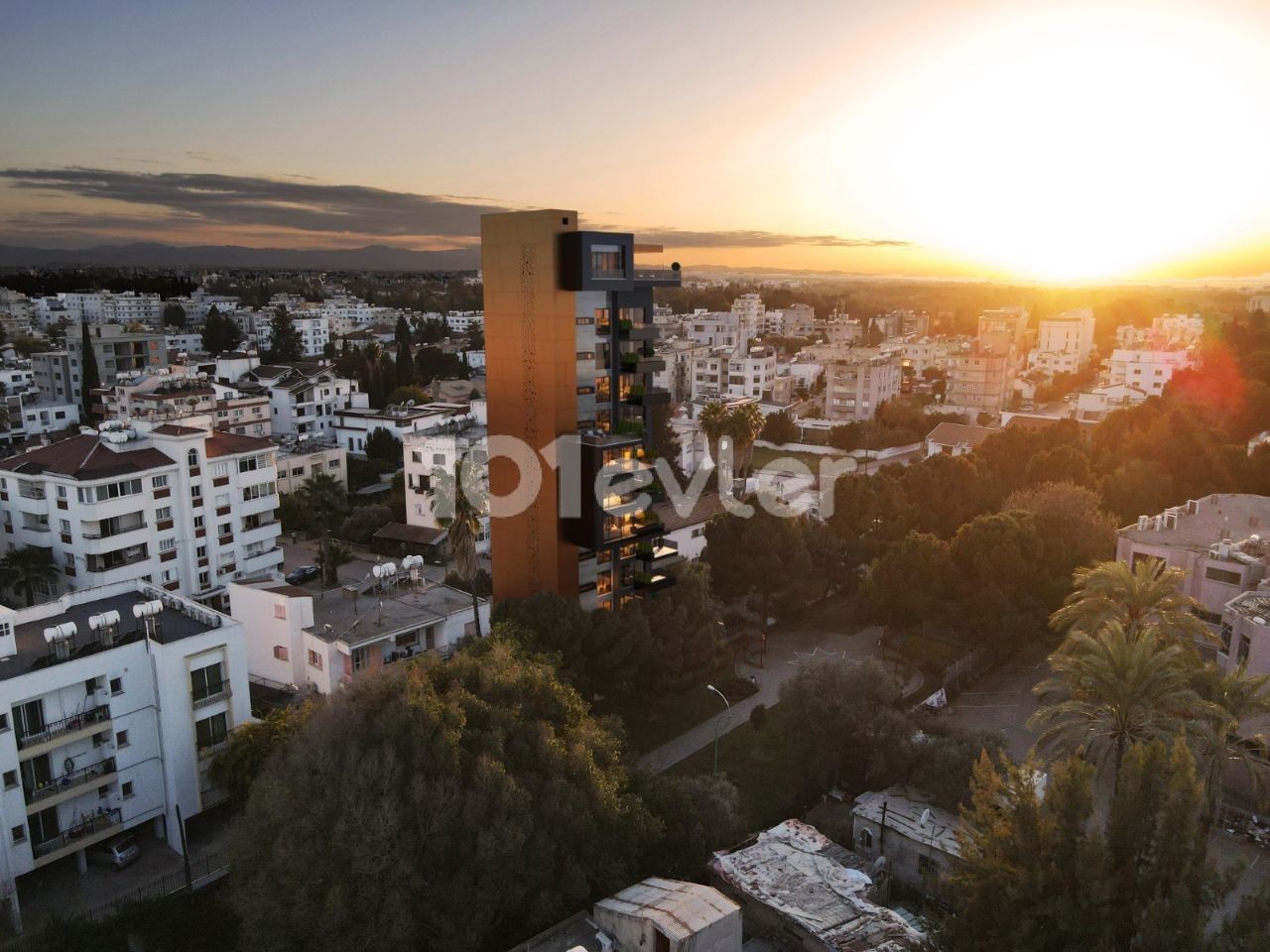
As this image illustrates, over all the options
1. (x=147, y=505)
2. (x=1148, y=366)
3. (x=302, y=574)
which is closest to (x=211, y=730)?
(x=147, y=505)

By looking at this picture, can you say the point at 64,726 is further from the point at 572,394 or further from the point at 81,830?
the point at 572,394

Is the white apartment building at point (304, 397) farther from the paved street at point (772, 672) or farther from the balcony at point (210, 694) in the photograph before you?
the balcony at point (210, 694)

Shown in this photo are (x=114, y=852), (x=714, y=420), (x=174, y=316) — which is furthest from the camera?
(x=174, y=316)

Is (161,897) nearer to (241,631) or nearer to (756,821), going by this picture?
(241,631)

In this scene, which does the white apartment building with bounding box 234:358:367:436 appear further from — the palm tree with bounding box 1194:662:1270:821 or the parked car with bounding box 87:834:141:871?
the palm tree with bounding box 1194:662:1270:821

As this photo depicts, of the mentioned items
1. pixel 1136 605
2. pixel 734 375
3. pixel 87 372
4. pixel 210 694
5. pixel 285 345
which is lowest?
pixel 210 694

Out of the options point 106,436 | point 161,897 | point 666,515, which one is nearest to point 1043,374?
point 666,515
